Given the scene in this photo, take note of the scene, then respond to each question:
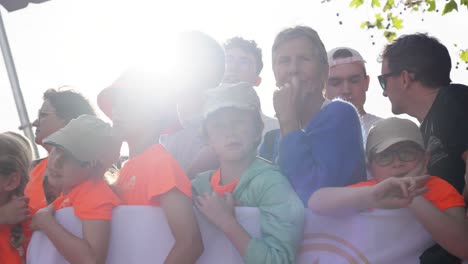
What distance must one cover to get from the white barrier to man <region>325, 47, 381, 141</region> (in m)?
2.23

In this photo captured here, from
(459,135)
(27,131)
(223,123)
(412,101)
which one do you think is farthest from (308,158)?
(27,131)

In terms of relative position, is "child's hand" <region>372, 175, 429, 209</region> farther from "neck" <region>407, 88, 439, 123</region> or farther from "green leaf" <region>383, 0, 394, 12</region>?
"green leaf" <region>383, 0, 394, 12</region>

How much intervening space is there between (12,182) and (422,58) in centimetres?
241

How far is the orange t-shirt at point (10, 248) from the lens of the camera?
2924mm

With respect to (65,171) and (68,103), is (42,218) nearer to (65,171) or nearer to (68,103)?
(65,171)

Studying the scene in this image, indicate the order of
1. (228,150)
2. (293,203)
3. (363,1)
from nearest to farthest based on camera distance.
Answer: (293,203)
(228,150)
(363,1)

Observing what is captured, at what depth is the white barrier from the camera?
2543 mm

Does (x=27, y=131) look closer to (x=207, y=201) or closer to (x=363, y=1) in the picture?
(x=207, y=201)

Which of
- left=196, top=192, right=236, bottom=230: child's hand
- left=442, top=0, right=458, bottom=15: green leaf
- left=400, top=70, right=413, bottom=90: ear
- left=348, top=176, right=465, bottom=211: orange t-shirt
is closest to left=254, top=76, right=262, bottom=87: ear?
left=400, top=70, right=413, bottom=90: ear

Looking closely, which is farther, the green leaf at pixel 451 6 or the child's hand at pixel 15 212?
the green leaf at pixel 451 6

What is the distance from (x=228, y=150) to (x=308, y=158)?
37 cm

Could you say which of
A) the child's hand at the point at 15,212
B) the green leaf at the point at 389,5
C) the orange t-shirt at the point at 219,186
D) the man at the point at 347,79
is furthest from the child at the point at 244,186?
the green leaf at the point at 389,5

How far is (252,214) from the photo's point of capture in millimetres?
2570

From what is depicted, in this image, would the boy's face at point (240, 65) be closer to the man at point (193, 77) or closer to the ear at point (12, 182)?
the man at point (193, 77)
